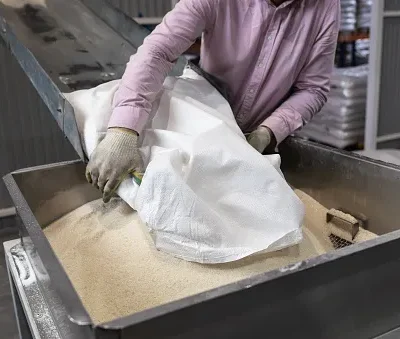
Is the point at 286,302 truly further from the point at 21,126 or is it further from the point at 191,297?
the point at 21,126

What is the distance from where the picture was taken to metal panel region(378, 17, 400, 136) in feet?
8.71

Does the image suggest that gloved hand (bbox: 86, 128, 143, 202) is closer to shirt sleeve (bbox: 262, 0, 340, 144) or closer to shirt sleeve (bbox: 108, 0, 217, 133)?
shirt sleeve (bbox: 108, 0, 217, 133)

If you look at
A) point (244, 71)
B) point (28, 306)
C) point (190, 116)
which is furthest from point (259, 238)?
point (244, 71)

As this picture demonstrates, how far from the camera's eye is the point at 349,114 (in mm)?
2832

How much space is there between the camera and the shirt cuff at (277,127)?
1.20m

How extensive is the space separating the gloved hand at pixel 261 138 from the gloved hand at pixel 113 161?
1.14ft

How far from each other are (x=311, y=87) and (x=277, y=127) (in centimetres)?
17

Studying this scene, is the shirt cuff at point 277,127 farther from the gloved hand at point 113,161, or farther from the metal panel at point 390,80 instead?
the metal panel at point 390,80

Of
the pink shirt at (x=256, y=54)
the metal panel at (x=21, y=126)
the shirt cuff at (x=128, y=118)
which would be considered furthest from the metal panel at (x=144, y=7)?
the shirt cuff at (x=128, y=118)

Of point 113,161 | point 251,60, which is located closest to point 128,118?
point 113,161

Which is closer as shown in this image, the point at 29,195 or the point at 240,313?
the point at 240,313

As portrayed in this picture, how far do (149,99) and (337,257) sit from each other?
56 cm

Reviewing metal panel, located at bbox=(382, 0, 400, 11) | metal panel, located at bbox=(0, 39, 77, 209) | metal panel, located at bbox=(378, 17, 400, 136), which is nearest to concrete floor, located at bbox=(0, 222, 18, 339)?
metal panel, located at bbox=(0, 39, 77, 209)

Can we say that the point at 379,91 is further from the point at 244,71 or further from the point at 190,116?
the point at 190,116
